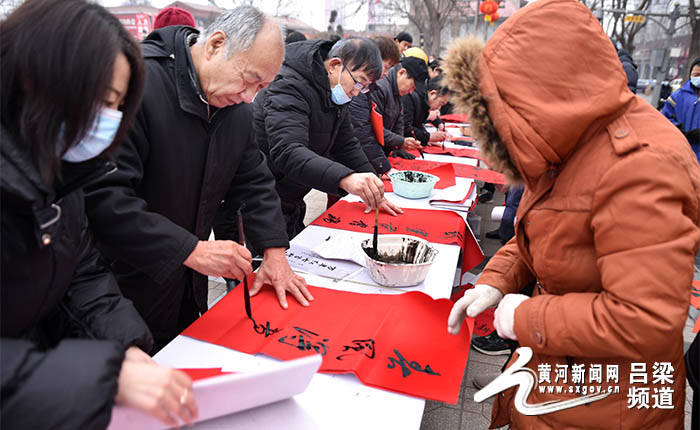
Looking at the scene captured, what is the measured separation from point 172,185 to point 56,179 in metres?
0.67

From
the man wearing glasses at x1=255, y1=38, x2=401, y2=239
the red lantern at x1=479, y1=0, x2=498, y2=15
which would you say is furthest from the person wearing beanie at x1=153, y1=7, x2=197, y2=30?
the red lantern at x1=479, y1=0, x2=498, y2=15

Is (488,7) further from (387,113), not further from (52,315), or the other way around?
(52,315)

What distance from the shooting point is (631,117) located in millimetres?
978

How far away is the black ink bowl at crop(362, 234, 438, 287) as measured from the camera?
1.53 m

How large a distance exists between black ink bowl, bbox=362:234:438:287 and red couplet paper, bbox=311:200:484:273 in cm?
36

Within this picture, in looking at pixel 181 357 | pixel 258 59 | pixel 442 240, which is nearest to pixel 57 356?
pixel 181 357

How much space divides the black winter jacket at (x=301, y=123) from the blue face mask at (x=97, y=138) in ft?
4.23

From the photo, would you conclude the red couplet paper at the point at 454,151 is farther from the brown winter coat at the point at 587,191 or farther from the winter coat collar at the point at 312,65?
the brown winter coat at the point at 587,191

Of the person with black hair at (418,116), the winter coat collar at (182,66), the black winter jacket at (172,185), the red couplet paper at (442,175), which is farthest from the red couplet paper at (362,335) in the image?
the person with black hair at (418,116)

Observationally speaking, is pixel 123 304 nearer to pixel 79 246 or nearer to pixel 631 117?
pixel 79 246

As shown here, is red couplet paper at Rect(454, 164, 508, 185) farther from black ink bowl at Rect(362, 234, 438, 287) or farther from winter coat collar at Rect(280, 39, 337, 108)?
black ink bowl at Rect(362, 234, 438, 287)

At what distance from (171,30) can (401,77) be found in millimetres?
2567

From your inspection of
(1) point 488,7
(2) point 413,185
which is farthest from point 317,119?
(1) point 488,7

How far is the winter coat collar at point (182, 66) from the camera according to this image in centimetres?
143
